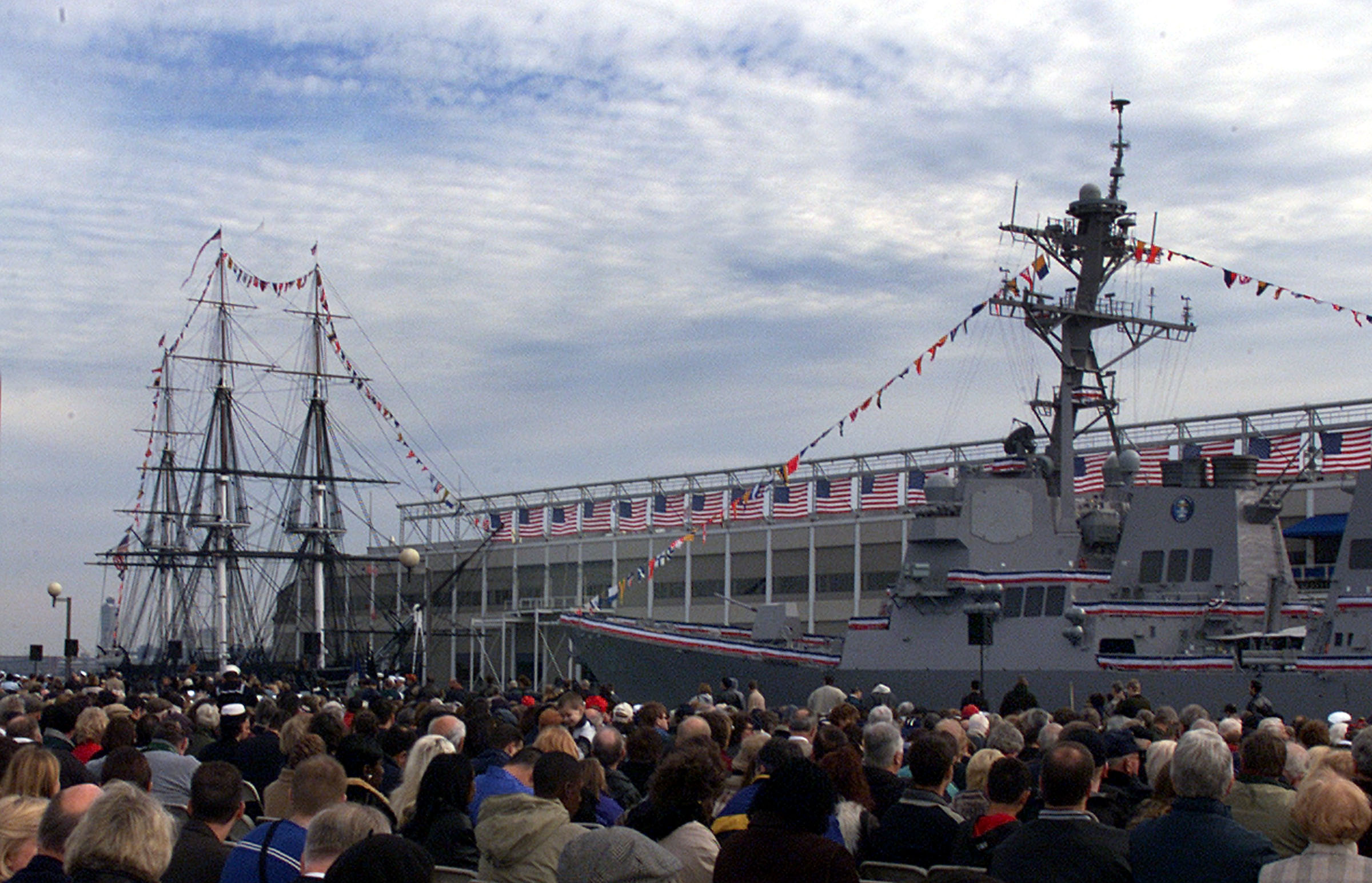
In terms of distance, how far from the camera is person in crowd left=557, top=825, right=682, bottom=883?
5230 millimetres

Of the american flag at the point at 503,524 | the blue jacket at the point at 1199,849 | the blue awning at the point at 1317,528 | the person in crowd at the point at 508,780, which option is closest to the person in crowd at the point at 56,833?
the person in crowd at the point at 508,780

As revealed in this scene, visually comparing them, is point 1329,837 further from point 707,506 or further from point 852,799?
point 707,506

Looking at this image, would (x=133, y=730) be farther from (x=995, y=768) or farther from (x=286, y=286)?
(x=286, y=286)

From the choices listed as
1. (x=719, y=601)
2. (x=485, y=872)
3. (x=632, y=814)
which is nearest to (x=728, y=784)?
(x=632, y=814)

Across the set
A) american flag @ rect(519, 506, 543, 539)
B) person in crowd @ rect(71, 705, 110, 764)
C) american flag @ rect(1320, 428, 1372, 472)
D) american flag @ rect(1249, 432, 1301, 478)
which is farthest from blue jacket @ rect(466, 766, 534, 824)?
american flag @ rect(519, 506, 543, 539)

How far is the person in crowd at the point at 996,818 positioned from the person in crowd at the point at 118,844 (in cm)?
329

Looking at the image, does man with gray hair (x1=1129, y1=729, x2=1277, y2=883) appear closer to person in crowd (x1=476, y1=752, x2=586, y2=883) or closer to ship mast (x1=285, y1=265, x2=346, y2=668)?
person in crowd (x1=476, y1=752, x2=586, y2=883)

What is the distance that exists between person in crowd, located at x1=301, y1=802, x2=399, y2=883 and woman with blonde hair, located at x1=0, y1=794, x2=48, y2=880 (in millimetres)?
1233

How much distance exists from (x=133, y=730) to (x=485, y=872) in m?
4.55

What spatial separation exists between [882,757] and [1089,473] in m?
36.4

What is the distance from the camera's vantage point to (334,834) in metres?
5.06

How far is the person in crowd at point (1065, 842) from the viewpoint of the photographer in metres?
5.73

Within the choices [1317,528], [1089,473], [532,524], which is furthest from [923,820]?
[532,524]

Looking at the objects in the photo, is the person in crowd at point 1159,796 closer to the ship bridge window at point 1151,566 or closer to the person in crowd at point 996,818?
the person in crowd at point 996,818
